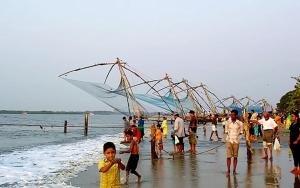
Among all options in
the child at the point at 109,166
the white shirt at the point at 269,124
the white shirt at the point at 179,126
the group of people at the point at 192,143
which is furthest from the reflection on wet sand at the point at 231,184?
the white shirt at the point at 179,126

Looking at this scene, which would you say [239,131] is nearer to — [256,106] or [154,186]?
[154,186]

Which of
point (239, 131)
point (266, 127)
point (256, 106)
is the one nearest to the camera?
point (239, 131)

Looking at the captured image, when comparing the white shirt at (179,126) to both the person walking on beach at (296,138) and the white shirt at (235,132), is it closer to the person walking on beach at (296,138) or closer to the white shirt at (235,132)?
the white shirt at (235,132)

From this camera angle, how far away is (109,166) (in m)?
4.80

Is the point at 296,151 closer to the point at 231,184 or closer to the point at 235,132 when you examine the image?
the point at 235,132

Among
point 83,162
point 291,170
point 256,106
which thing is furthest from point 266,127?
point 256,106

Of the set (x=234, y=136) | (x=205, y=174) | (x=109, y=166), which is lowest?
(x=205, y=174)

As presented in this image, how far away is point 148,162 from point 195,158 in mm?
1663

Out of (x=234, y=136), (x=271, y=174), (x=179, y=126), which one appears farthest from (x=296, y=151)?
(x=179, y=126)

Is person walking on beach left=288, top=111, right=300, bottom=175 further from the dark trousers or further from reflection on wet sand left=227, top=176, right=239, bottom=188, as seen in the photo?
reflection on wet sand left=227, top=176, right=239, bottom=188

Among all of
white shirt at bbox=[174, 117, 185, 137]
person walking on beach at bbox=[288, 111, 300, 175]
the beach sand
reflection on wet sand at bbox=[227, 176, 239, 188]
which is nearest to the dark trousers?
person walking on beach at bbox=[288, 111, 300, 175]

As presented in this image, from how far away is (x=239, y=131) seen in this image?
10.1m

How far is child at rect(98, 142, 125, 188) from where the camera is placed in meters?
4.82

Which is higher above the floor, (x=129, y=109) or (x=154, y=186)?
(x=129, y=109)
